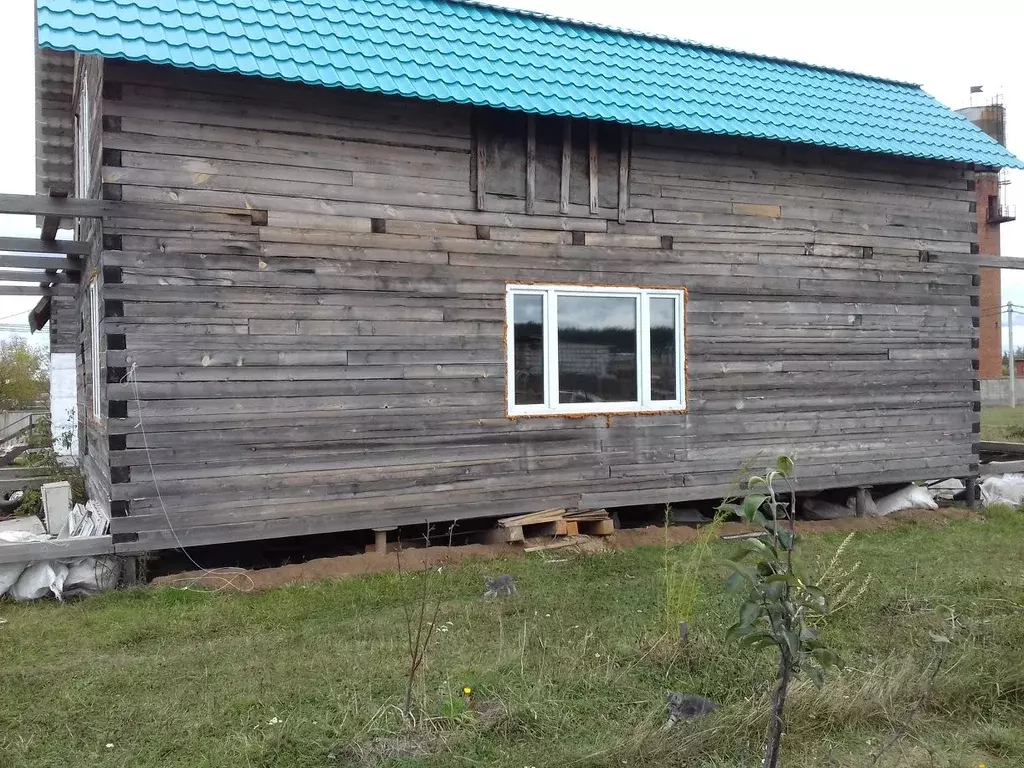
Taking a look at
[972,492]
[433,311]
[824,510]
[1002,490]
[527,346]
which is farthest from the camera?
[1002,490]

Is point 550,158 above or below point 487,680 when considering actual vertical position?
above

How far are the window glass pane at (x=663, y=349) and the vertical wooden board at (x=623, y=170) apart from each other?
1.01 metres

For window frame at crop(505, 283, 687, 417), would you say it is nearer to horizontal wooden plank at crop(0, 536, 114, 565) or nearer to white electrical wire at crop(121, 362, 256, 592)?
white electrical wire at crop(121, 362, 256, 592)

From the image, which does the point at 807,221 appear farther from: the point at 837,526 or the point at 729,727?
the point at 729,727

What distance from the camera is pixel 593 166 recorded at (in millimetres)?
8508

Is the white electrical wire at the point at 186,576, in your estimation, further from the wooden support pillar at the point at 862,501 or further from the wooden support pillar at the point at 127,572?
the wooden support pillar at the point at 862,501

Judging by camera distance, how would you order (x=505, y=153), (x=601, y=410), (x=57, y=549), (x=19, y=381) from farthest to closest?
(x=19, y=381), (x=601, y=410), (x=505, y=153), (x=57, y=549)

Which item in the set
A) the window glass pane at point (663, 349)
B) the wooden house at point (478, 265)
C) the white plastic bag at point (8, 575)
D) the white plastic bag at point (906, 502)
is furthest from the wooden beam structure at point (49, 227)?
the white plastic bag at point (906, 502)

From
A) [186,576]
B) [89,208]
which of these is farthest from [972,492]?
[89,208]

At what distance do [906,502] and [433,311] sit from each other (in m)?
6.91

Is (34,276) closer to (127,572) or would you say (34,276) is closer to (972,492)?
(127,572)

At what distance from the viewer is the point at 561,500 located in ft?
28.0

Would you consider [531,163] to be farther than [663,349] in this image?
No

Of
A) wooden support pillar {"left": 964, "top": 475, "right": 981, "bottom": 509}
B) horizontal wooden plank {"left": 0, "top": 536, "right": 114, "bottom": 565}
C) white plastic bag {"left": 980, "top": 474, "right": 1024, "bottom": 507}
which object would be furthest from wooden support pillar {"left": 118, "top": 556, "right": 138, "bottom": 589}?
white plastic bag {"left": 980, "top": 474, "right": 1024, "bottom": 507}
